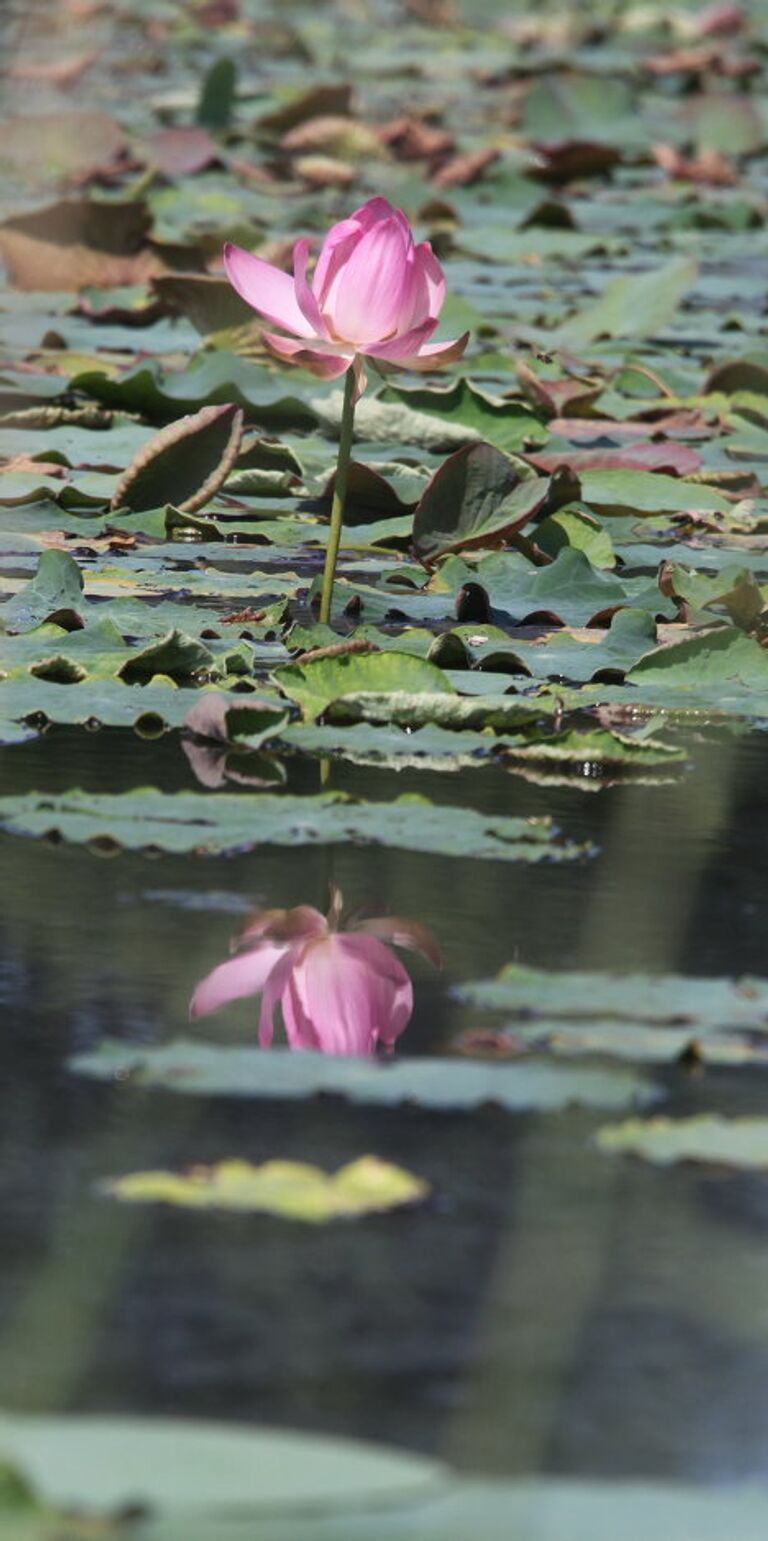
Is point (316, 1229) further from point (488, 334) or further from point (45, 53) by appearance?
point (45, 53)

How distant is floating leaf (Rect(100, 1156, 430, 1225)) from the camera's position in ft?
3.36

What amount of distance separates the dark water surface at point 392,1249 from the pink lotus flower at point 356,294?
715 millimetres

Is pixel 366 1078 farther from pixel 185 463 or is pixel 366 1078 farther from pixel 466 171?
pixel 466 171

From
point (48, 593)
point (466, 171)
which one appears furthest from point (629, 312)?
point (466, 171)

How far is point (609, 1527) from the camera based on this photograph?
78 centimetres

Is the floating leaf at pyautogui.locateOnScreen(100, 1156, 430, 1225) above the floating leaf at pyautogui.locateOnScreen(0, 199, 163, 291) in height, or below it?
above

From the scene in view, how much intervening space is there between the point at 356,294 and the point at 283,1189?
1.14 m

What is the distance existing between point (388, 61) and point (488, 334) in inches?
274

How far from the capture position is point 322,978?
1327mm

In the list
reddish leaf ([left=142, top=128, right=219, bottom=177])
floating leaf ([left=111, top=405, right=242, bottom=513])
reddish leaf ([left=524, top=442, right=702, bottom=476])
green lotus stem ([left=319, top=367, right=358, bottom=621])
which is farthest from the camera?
reddish leaf ([left=142, top=128, right=219, bottom=177])

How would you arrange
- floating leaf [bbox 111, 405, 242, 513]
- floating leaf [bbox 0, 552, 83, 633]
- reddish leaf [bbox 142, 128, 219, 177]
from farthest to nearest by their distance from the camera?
reddish leaf [bbox 142, 128, 219, 177], floating leaf [bbox 111, 405, 242, 513], floating leaf [bbox 0, 552, 83, 633]

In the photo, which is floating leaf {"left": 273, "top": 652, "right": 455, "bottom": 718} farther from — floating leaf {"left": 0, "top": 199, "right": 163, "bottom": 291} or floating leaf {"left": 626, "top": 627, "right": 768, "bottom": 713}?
floating leaf {"left": 0, "top": 199, "right": 163, "bottom": 291}

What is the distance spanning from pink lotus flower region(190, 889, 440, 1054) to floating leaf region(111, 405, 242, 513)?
122 cm

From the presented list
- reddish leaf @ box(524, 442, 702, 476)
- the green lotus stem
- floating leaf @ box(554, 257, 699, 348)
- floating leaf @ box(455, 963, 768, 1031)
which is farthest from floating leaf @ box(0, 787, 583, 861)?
floating leaf @ box(554, 257, 699, 348)
